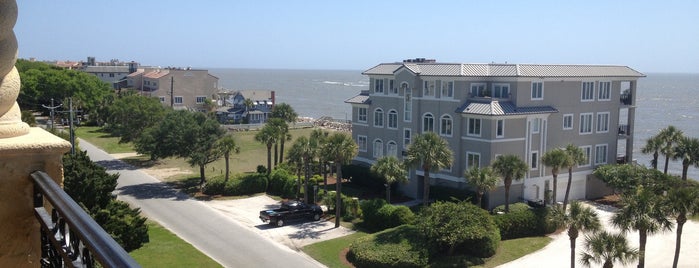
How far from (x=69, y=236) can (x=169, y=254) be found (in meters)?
23.6

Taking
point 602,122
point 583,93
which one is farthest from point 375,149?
point 602,122

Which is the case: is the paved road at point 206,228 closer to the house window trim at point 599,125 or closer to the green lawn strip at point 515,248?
the green lawn strip at point 515,248

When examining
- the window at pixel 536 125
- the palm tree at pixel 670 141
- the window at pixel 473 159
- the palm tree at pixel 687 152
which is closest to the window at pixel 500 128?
the window at pixel 473 159

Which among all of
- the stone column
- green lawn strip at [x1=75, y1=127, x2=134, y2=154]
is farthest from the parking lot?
green lawn strip at [x1=75, y1=127, x2=134, y2=154]

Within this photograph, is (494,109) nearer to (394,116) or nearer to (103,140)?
Result: (394,116)

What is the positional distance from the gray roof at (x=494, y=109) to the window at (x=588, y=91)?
468cm

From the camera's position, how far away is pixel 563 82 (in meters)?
39.3

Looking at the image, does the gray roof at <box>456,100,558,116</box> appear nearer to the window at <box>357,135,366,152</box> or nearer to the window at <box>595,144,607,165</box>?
the window at <box>595,144,607,165</box>

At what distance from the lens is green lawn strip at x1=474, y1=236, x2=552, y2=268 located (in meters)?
27.0

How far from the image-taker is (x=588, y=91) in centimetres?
4116

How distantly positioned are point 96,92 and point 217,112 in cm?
1546

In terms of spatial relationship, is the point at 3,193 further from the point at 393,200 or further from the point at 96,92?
the point at 96,92

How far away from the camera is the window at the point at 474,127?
36.0 m

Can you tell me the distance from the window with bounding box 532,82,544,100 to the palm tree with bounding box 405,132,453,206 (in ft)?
27.2
